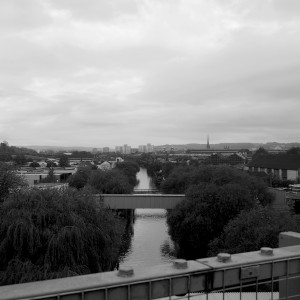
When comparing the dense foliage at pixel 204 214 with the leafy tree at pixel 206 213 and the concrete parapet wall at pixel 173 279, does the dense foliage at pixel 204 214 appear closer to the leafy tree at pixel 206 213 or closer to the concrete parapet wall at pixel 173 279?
the leafy tree at pixel 206 213

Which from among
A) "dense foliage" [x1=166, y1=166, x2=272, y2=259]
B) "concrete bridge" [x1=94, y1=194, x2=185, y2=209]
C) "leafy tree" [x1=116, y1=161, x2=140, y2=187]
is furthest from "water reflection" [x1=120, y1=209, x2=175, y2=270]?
"leafy tree" [x1=116, y1=161, x2=140, y2=187]

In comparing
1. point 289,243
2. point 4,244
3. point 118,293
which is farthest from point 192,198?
point 118,293

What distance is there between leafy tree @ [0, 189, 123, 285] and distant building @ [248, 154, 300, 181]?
2567 inches

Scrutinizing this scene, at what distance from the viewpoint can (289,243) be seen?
533 centimetres

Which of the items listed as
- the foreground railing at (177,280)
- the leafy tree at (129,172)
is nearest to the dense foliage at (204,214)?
the foreground railing at (177,280)

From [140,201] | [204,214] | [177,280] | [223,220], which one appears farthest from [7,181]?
[177,280]

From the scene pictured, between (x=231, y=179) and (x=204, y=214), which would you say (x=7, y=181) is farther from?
(x=231, y=179)

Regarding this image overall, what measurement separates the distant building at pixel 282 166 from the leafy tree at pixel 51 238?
65197mm

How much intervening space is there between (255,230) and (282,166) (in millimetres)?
69518

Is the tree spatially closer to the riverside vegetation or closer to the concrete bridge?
the concrete bridge

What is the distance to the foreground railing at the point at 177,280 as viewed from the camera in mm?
3301

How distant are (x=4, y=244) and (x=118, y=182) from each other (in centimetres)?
3020

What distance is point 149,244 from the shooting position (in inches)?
1209

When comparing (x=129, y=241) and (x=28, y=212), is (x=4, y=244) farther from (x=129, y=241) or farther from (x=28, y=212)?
(x=129, y=241)
